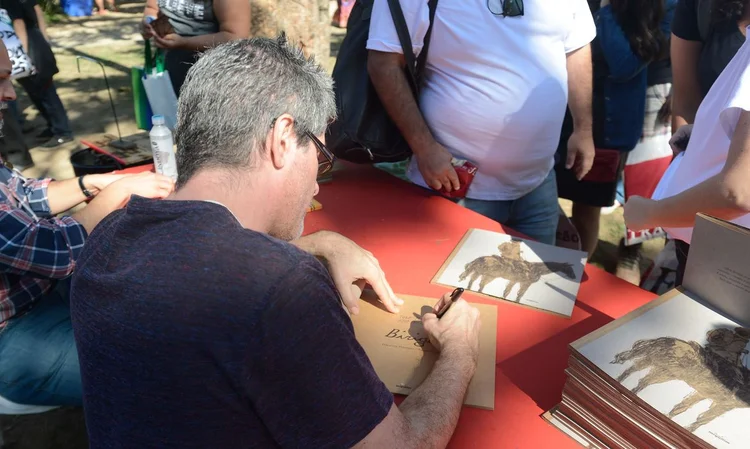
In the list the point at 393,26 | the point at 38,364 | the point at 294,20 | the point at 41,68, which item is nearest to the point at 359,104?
the point at 393,26

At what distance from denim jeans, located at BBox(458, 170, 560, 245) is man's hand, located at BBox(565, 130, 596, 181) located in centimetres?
14

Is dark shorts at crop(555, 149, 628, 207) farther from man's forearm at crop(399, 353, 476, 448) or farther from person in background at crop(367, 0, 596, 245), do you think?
man's forearm at crop(399, 353, 476, 448)

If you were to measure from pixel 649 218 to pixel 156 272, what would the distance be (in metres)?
1.20

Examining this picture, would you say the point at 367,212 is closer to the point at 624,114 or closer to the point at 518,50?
the point at 518,50

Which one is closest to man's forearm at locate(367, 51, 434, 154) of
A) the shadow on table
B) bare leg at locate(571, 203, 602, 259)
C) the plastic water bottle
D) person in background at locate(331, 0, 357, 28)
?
the plastic water bottle

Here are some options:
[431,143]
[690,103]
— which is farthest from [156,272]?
[690,103]

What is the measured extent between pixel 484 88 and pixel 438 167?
11.8 inches

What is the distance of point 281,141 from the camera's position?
0.98m

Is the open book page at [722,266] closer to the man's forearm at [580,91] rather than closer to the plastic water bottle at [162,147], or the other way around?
the man's forearm at [580,91]

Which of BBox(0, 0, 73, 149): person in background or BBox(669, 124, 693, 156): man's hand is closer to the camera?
BBox(669, 124, 693, 156): man's hand

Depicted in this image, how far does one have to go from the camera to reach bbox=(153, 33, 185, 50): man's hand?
299cm

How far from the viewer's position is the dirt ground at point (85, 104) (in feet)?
7.61

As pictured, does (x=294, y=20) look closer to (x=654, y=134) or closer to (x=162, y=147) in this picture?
(x=162, y=147)

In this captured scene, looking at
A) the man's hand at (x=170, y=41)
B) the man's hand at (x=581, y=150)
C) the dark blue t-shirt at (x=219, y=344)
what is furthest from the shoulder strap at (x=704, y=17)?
the man's hand at (x=170, y=41)
